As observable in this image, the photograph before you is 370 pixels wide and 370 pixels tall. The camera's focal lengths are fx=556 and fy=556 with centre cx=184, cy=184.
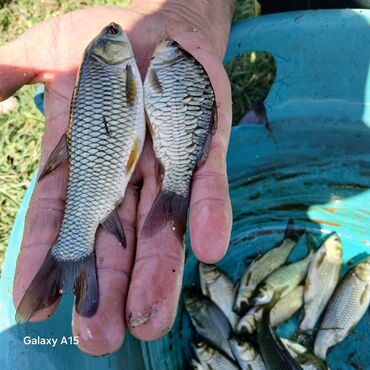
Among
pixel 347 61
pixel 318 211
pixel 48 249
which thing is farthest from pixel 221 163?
pixel 318 211

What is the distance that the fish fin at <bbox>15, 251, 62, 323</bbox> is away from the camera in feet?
4.77

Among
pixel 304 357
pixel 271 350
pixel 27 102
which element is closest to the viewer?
pixel 271 350

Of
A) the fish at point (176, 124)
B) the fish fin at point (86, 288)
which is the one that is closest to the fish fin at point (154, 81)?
the fish at point (176, 124)

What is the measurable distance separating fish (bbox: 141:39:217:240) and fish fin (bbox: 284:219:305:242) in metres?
1.03

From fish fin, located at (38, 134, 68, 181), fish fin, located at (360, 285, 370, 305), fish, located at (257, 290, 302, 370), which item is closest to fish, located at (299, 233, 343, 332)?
fish fin, located at (360, 285, 370, 305)

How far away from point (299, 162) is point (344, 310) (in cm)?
69

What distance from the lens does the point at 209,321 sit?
2268 millimetres

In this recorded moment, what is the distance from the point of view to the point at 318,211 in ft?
8.56

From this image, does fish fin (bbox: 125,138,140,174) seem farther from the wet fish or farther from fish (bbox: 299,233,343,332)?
fish (bbox: 299,233,343,332)

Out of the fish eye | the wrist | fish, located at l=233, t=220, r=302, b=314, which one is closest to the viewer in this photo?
the fish eye

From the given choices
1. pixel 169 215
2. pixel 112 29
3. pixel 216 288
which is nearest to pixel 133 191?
pixel 169 215

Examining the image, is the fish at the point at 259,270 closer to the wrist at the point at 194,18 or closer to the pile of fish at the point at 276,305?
the pile of fish at the point at 276,305

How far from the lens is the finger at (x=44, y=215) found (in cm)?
153

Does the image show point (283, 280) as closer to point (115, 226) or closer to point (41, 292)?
point (115, 226)
